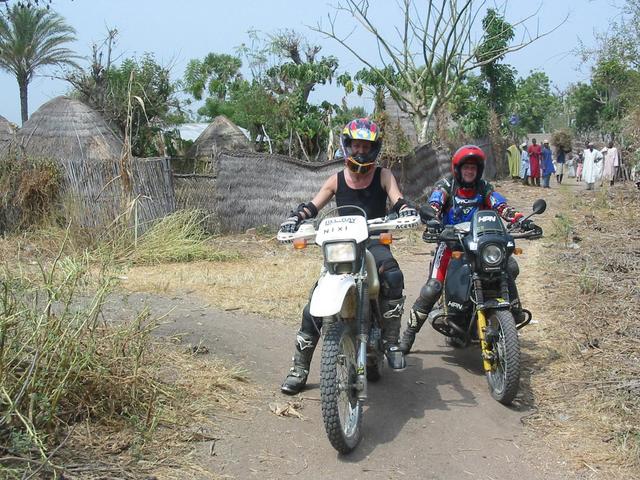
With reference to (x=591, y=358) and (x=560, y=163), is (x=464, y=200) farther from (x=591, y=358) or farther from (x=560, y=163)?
(x=560, y=163)

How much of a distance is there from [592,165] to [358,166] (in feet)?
66.2

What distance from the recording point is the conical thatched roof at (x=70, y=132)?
14.9 metres

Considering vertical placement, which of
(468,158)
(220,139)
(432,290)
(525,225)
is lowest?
(432,290)

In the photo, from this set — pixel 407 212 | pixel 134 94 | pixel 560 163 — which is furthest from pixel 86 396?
pixel 560 163

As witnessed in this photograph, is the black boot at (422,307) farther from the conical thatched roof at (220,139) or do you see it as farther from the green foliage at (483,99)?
the green foliage at (483,99)

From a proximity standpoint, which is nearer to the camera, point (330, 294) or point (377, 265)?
point (330, 294)

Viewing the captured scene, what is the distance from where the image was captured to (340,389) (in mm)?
4160

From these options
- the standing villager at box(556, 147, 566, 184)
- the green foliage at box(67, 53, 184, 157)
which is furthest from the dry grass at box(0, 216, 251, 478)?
the standing villager at box(556, 147, 566, 184)

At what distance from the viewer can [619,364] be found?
5320 mm

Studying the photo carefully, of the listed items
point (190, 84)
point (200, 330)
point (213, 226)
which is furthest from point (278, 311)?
point (190, 84)

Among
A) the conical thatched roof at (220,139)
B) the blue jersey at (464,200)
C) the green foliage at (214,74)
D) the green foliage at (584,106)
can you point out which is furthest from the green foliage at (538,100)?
the blue jersey at (464,200)

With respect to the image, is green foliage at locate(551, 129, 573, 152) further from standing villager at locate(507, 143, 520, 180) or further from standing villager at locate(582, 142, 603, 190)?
standing villager at locate(582, 142, 603, 190)

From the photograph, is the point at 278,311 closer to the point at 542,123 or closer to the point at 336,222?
the point at 336,222

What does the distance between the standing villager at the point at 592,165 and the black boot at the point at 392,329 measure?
20.0 metres
